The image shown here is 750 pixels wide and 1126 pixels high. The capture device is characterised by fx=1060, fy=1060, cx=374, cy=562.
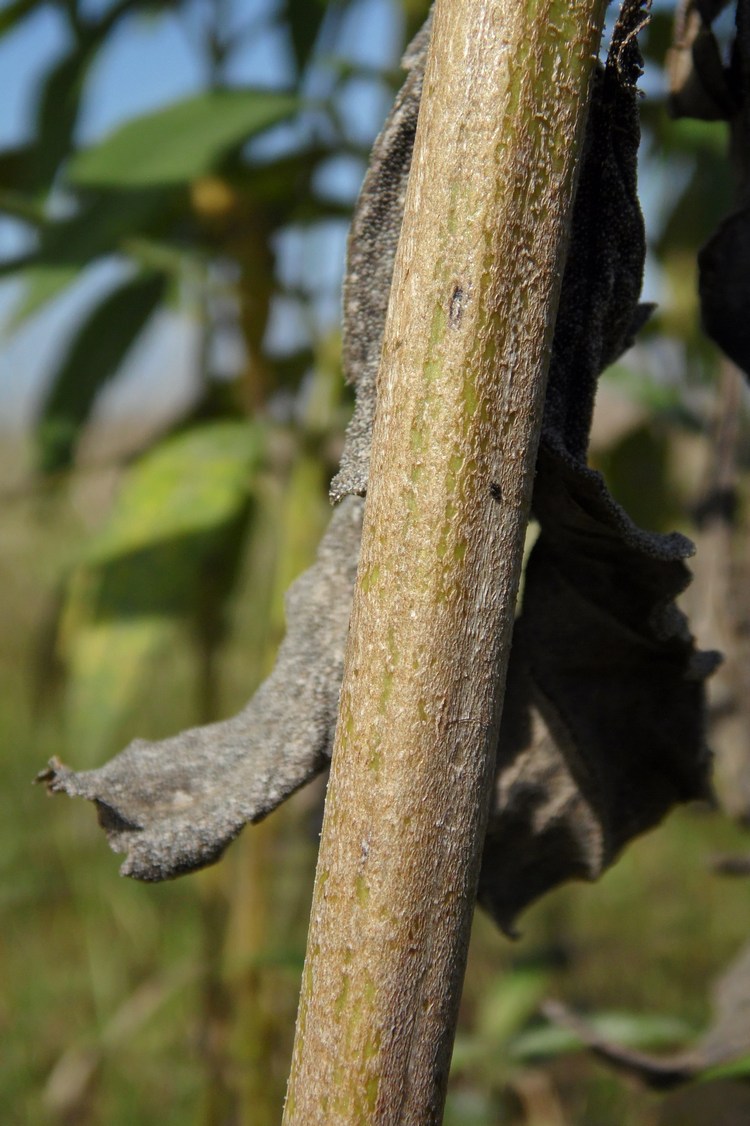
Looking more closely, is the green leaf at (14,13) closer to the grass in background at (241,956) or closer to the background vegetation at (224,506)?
the background vegetation at (224,506)

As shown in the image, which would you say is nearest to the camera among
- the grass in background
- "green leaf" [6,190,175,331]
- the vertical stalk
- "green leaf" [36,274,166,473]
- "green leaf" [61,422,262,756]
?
the vertical stalk

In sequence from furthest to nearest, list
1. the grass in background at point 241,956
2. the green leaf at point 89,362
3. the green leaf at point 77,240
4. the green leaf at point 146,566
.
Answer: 1. the green leaf at point 89,362
2. the grass in background at point 241,956
3. the green leaf at point 146,566
4. the green leaf at point 77,240

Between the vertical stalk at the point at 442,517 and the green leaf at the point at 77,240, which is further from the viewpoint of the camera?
the green leaf at the point at 77,240

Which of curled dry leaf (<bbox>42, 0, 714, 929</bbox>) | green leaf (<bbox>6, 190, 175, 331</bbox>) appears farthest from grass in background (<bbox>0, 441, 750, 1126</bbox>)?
curled dry leaf (<bbox>42, 0, 714, 929</bbox>)

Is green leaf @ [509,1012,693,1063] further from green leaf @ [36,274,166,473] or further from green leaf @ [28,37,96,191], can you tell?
green leaf @ [28,37,96,191]

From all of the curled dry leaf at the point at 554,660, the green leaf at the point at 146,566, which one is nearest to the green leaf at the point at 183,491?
the green leaf at the point at 146,566

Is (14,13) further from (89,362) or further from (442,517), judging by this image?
(442,517)

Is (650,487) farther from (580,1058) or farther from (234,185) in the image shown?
(580,1058)
